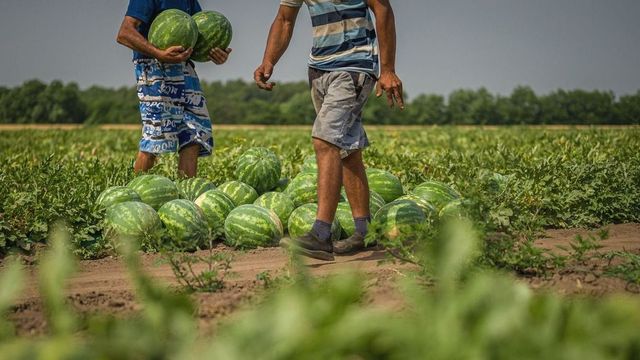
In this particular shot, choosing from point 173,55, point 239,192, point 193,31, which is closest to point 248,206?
point 239,192

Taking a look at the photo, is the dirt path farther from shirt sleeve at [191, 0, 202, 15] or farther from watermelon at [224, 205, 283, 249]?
shirt sleeve at [191, 0, 202, 15]

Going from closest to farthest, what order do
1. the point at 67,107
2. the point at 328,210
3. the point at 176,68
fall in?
the point at 328,210 → the point at 176,68 → the point at 67,107

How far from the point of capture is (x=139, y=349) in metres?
1.08

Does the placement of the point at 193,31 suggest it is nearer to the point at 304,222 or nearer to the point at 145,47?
the point at 145,47

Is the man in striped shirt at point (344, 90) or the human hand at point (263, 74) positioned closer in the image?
the man in striped shirt at point (344, 90)

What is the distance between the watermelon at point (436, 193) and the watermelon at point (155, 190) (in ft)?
5.28

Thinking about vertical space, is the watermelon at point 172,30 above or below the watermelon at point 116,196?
above

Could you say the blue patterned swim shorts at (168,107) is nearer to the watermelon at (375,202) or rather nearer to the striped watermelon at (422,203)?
the watermelon at (375,202)

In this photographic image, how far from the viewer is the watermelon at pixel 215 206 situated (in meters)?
4.54

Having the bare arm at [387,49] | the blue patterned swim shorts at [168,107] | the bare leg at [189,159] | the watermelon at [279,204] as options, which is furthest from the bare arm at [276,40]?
the bare leg at [189,159]

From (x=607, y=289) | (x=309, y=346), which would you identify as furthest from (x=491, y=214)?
(x=309, y=346)

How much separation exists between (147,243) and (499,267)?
2162 mm

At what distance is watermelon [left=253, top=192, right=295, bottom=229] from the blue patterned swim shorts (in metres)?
1.17

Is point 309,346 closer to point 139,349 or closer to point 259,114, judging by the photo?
point 139,349
